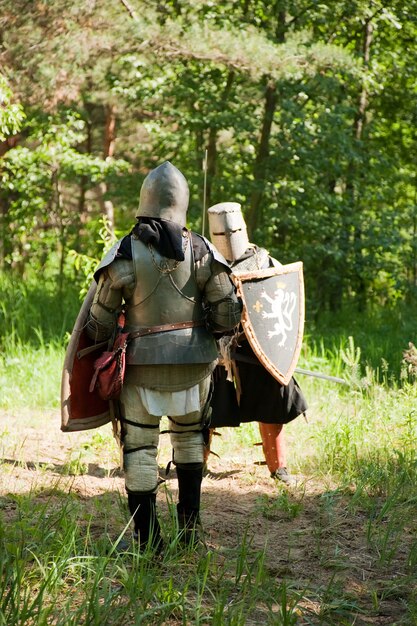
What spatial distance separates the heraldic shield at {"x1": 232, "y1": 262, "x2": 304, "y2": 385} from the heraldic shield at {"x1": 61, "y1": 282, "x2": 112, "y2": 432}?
37.3 inches

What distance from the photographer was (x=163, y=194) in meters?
3.34

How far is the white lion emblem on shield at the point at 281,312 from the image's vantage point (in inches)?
170

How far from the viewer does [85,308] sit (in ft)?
11.4

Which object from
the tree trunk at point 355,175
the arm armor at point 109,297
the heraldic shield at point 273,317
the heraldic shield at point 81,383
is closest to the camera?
the arm armor at point 109,297

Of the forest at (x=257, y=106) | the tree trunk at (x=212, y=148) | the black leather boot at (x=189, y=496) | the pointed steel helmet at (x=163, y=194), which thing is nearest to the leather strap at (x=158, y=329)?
the pointed steel helmet at (x=163, y=194)

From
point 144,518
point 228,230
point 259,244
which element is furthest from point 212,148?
point 144,518

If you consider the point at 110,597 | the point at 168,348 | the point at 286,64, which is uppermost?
the point at 286,64

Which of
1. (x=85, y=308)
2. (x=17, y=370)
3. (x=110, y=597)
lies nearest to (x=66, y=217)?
(x=17, y=370)

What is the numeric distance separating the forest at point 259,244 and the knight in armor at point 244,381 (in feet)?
1.31

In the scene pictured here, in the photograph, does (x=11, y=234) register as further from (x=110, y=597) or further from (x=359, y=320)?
(x=110, y=597)

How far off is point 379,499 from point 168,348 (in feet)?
5.44

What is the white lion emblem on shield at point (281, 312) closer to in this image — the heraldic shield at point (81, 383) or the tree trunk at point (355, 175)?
the heraldic shield at point (81, 383)

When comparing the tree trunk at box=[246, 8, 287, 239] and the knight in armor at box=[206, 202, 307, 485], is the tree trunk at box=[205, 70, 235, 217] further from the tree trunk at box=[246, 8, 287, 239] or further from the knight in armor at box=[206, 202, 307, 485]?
the knight in armor at box=[206, 202, 307, 485]

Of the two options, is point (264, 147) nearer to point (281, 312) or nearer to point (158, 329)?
point (281, 312)
